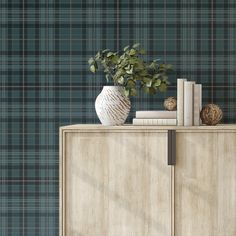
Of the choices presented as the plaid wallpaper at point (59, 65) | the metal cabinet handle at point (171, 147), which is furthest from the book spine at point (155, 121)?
the plaid wallpaper at point (59, 65)

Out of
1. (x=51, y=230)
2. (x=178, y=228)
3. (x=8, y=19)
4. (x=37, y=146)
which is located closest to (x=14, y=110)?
(x=37, y=146)

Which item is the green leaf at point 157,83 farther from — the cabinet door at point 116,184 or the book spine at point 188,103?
the cabinet door at point 116,184

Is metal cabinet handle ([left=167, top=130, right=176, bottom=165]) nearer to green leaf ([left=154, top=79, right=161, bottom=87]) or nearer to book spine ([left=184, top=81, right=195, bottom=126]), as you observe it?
book spine ([left=184, top=81, right=195, bottom=126])

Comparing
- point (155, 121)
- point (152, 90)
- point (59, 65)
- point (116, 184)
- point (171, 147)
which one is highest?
point (59, 65)

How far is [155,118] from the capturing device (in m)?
2.64

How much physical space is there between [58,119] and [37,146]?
0.59 ft

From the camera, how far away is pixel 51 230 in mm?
2920

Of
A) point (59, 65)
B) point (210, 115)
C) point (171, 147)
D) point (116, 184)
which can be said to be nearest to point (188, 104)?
point (210, 115)

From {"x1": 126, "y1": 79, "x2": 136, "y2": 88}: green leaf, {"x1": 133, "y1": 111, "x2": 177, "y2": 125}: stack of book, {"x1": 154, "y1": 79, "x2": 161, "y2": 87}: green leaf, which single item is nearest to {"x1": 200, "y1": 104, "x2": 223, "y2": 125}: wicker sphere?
{"x1": 133, "y1": 111, "x2": 177, "y2": 125}: stack of book

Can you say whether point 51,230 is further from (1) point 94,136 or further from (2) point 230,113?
(2) point 230,113

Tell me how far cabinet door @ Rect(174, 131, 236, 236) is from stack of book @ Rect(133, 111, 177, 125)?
0.41 ft

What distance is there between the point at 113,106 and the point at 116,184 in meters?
0.36

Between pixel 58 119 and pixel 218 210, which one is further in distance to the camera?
pixel 58 119

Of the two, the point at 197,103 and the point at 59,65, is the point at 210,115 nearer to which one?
the point at 197,103
